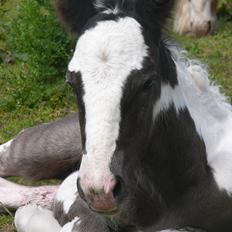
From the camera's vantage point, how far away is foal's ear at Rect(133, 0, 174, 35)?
390cm

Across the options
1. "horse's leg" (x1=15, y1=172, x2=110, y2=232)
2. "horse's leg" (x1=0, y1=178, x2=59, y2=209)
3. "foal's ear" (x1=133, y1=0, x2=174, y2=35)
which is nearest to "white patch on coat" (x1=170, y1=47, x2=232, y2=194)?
"foal's ear" (x1=133, y1=0, x2=174, y2=35)

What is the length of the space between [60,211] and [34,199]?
49 centimetres

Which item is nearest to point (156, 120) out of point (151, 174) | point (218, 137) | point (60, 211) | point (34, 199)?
point (151, 174)

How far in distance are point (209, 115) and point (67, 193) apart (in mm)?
967

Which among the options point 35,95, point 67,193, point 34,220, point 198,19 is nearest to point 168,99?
point 67,193

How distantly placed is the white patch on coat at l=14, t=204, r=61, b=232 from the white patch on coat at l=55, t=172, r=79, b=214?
0.36 feet

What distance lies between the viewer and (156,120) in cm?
400

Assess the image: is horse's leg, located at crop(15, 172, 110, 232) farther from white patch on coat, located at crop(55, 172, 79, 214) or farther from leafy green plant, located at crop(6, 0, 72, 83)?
leafy green plant, located at crop(6, 0, 72, 83)

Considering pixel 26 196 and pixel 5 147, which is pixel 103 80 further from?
pixel 5 147

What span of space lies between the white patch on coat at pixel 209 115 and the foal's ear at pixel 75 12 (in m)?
0.48

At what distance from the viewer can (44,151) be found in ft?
18.1

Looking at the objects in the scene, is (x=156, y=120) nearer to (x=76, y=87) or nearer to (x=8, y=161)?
(x=76, y=87)

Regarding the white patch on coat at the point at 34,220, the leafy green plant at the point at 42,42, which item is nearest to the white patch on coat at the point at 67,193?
the white patch on coat at the point at 34,220

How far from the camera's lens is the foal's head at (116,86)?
357cm
